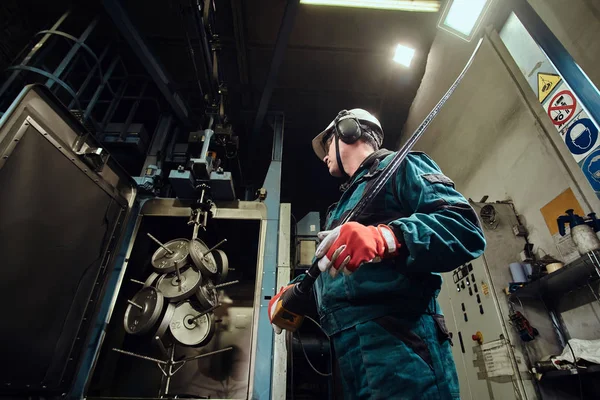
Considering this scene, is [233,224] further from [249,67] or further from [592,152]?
[592,152]

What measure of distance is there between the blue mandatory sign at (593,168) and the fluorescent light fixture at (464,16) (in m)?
0.83

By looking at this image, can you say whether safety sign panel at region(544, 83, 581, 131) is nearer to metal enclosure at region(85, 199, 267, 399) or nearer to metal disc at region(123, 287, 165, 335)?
metal enclosure at region(85, 199, 267, 399)

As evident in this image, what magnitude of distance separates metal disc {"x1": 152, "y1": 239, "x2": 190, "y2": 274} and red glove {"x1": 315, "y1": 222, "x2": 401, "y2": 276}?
1754 mm

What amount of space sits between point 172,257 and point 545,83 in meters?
2.76

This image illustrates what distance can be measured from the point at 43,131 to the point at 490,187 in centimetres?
304

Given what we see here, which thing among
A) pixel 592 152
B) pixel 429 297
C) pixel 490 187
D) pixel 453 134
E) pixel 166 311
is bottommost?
pixel 429 297

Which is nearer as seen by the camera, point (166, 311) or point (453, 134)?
point (166, 311)

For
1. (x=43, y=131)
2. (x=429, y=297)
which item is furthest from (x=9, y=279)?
(x=429, y=297)

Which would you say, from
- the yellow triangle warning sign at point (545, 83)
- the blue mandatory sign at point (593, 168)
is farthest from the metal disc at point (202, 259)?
the yellow triangle warning sign at point (545, 83)

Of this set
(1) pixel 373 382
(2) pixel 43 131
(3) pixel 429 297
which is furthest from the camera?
(2) pixel 43 131

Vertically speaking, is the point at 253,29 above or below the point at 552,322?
above

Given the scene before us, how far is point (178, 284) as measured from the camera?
89.0 inches

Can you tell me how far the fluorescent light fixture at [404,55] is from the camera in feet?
9.60

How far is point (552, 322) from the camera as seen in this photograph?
5.58ft
